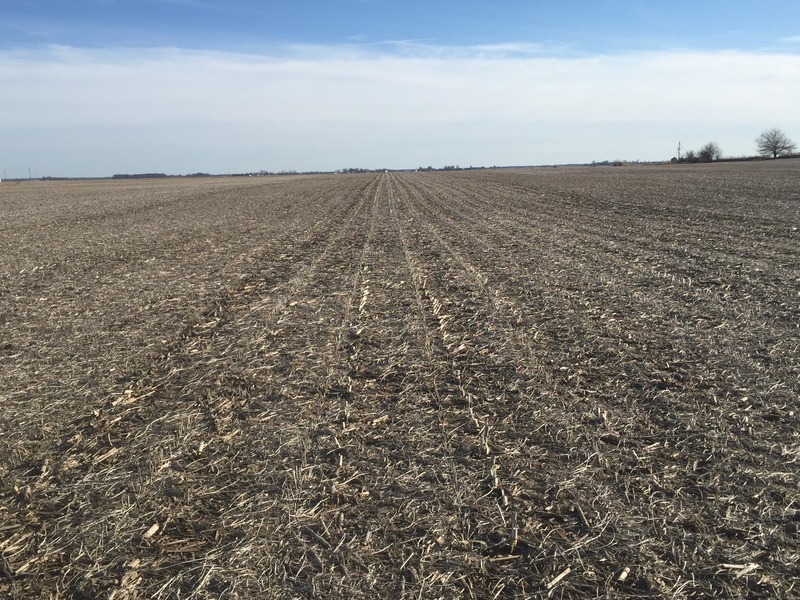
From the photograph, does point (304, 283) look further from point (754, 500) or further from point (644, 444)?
point (754, 500)

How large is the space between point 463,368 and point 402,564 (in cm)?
330

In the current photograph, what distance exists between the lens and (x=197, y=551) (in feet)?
12.0

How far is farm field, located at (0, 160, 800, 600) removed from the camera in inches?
138

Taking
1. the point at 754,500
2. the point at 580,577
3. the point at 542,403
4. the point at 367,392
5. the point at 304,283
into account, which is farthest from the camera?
the point at 304,283

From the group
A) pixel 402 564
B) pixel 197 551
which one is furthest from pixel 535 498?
pixel 197 551

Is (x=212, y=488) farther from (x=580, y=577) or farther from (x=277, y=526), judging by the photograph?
(x=580, y=577)

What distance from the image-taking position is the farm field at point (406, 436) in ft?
11.5

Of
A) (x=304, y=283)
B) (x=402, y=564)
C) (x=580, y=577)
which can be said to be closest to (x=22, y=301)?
(x=304, y=283)

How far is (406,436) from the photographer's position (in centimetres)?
509

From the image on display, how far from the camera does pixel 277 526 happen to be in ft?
A: 12.7

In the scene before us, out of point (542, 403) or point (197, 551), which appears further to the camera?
point (542, 403)

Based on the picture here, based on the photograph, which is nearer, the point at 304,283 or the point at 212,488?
the point at 212,488

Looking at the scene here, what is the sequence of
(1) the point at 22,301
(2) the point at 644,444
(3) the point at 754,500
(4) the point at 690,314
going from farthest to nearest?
(1) the point at 22,301
(4) the point at 690,314
(2) the point at 644,444
(3) the point at 754,500

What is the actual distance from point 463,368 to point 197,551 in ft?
11.9
